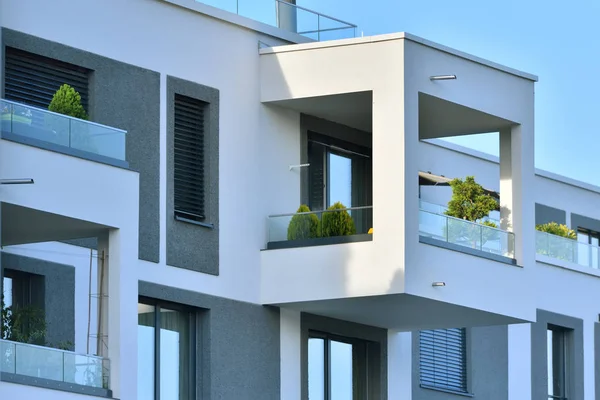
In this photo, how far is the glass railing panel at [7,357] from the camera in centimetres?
2319

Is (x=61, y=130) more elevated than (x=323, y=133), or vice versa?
(x=323, y=133)

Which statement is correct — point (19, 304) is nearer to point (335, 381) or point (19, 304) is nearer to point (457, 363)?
point (335, 381)

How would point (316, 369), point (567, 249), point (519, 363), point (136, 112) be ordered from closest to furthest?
1. point (136, 112)
2. point (316, 369)
3. point (519, 363)
4. point (567, 249)

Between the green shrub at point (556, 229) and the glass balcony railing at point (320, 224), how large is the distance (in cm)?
924

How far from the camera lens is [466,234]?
3064 cm

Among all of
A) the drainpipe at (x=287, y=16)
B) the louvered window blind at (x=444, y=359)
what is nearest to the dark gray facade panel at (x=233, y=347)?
the drainpipe at (x=287, y=16)

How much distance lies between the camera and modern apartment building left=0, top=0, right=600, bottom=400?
25.0m

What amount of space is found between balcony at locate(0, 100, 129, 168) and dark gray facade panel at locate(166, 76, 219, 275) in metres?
2.85

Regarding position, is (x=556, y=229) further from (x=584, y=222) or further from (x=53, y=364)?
(x=53, y=364)

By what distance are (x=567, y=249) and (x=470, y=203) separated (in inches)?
247

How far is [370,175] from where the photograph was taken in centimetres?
3266

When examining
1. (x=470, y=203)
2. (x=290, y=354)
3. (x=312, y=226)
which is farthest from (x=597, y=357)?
(x=312, y=226)

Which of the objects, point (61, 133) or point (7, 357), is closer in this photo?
point (7, 357)

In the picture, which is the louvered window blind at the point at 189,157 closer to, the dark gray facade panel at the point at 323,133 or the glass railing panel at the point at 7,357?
the dark gray facade panel at the point at 323,133
